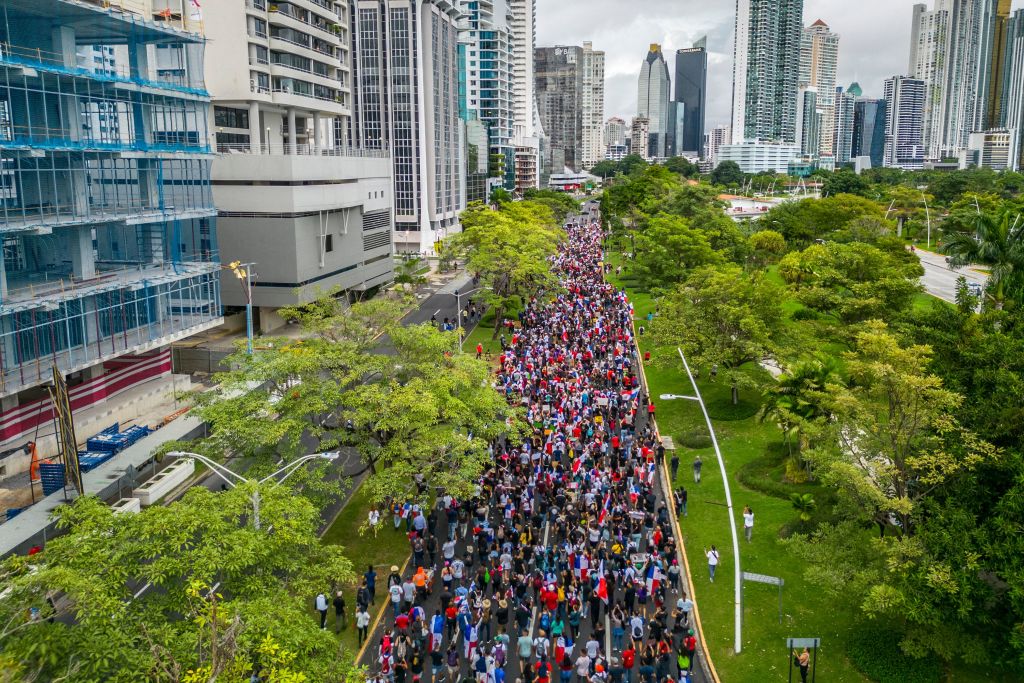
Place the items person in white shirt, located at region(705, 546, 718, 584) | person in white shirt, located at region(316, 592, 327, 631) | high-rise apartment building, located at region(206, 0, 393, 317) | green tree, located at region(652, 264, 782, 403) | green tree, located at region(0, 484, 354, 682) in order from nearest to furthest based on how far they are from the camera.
A: green tree, located at region(0, 484, 354, 682)
person in white shirt, located at region(316, 592, 327, 631)
person in white shirt, located at region(705, 546, 718, 584)
green tree, located at region(652, 264, 782, 403)
high-rise apartment building, located at region(206, 0, 393, 317)

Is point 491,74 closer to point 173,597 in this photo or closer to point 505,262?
point 505,262

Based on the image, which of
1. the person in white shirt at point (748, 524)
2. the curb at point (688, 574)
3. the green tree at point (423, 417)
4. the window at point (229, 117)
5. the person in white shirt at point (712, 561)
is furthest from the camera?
the window at point (229, 117)

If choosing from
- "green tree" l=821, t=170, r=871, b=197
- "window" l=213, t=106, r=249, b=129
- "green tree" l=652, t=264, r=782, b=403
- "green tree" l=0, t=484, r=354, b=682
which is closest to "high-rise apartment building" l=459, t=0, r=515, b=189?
"green tree" l=821, t=170, r=871, b=197

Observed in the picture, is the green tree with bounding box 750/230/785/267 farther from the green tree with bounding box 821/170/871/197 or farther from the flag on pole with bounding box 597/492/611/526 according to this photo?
the green tree with bounding box 821/170/871/197

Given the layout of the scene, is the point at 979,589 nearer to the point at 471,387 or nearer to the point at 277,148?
the point at 471,387

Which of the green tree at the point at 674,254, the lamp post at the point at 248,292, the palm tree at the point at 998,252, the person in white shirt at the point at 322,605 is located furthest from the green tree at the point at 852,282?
the person in white shirt at the point at 322,605

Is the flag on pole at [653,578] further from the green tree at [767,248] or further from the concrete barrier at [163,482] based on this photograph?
the green tree at [767,248]
